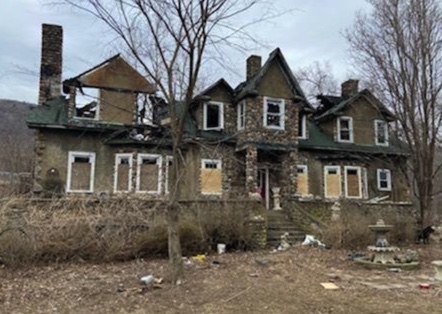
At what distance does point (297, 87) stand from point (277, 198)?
5.82 meters

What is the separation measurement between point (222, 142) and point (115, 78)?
5.94m

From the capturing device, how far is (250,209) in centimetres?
1510

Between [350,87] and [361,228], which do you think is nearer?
[361,228]

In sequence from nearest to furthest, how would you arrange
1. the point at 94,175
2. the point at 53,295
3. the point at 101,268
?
the point at 53,295
the point at 101,268
the point at 94,175

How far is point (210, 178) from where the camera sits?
814 inches

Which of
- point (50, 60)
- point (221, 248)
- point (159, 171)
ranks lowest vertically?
point (221, 248)

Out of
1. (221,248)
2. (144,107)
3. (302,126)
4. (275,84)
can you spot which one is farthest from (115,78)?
(302,126)

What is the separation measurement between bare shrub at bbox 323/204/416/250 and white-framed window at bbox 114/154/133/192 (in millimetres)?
8975

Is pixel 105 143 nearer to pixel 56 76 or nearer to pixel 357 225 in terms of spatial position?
pixel 56 76

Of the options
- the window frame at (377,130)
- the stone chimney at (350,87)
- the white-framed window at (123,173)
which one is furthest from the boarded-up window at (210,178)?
the stone chimney at (350,87)

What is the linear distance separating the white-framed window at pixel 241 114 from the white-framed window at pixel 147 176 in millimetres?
4661

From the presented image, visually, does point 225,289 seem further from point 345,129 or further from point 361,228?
point 345,129

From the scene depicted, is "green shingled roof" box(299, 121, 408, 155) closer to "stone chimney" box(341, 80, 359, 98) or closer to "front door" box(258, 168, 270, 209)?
"front door" box(258, 168, 270, 209)

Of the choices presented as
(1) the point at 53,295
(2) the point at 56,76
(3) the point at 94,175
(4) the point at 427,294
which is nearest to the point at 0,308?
(1) the point at 53,295
